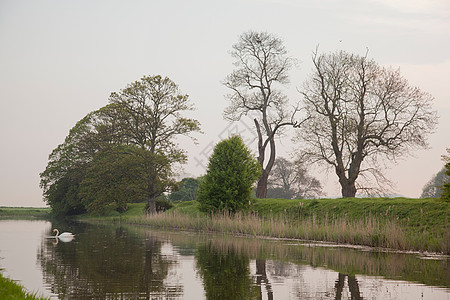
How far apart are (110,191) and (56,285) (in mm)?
42350

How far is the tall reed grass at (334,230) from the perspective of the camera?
19172mm

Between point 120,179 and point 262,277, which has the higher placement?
point 120,179

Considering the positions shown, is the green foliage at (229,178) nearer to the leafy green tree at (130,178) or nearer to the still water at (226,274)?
the leafy green tree at (130,178)

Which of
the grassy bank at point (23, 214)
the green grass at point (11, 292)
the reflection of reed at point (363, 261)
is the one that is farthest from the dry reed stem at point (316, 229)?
the grassy bank at point (23, 214)

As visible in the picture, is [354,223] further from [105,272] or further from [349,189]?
[349,189]

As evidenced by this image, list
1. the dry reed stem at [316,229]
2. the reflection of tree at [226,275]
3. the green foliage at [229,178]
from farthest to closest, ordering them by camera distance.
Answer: the green foliage at [229,178] → the dry reed stem at [316,229] → the reflection of tree at [226,275]

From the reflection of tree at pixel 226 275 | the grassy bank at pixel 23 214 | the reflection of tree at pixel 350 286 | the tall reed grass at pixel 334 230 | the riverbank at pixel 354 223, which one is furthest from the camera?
the grassy bank at pixel 23 214

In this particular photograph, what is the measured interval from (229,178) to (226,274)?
25062 mm

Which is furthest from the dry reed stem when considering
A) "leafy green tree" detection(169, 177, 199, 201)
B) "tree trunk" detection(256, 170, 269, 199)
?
"leafy green tree" detection(169, 177, 199, 201)

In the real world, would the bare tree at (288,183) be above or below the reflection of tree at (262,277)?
above

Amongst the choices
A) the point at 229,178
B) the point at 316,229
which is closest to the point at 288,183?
the point at 229,178

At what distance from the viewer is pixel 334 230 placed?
23094 millimetres

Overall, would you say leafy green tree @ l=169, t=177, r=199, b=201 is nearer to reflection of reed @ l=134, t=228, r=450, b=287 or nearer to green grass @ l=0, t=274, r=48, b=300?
reflection of reed @ l=134, t=228, r=450, b=287

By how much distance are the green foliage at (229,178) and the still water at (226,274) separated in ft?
58.1
